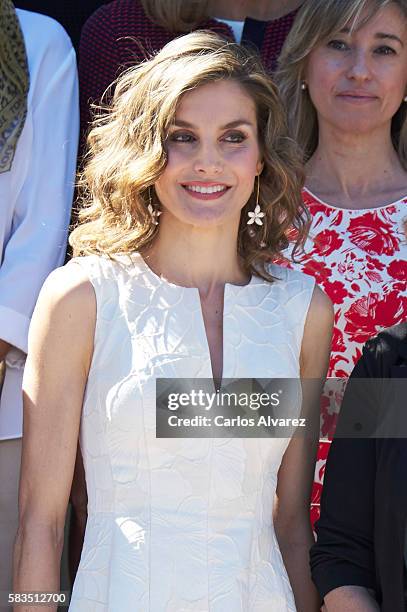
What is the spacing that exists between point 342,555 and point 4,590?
2.63 feet

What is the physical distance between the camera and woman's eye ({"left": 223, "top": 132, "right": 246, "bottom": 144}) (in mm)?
2711

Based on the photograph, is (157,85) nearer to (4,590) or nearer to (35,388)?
(35,388)

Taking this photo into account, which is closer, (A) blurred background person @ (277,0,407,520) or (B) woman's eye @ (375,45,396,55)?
(A) blurred background person @ (277,0,407,520)

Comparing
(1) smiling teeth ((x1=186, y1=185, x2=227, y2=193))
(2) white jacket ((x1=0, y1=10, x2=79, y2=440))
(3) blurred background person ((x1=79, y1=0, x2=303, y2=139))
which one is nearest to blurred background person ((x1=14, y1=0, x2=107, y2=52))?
(3) blurred background person ((x1=79, y1=0, x2=303, y2=139))

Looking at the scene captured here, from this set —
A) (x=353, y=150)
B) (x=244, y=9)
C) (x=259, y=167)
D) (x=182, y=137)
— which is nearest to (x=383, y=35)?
(x=353, y=150)

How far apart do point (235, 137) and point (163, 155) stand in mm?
179

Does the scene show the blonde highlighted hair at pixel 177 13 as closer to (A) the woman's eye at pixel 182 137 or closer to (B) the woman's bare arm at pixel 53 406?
(A) the woman's eye at pixel 182 137

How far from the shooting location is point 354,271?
3123 millimetres

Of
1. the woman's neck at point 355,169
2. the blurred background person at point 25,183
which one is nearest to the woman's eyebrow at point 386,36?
the woman's neck at point 355,169

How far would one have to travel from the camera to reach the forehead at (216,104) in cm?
266

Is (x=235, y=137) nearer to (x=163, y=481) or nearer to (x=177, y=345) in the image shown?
(x=177, y=345)

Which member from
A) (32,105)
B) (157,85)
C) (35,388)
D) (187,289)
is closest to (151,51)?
(32,105)

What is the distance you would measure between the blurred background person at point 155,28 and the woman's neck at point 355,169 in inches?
12.1

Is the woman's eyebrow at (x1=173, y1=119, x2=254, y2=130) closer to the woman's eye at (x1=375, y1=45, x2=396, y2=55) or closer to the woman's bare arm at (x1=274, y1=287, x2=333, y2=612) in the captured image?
the woman's bare arm at (x1=274, y1=287, x2=333, y2=612)
